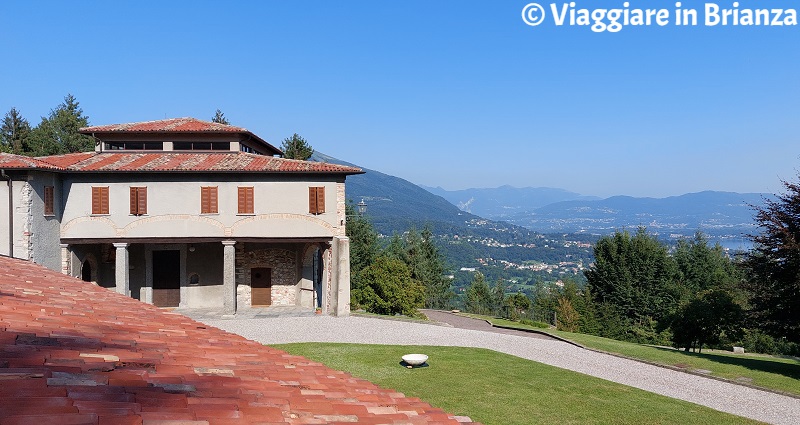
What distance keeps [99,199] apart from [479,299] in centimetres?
4658

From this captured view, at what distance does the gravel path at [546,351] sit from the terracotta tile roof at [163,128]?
10.2 m

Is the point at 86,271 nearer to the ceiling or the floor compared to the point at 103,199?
nearer to the floor

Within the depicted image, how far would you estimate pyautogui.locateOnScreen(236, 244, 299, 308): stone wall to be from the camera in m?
28.1

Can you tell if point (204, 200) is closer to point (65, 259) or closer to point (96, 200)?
point (96, 200)

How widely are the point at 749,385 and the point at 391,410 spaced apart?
16.6 metres

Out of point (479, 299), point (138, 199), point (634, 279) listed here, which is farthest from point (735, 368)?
point (479, 299)

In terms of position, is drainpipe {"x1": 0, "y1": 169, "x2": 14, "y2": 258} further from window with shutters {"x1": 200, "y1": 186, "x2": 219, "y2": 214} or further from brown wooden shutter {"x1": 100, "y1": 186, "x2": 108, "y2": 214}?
Answer: window with shutters {"x1": 200, "y1": 186, "x2": 219, "y2": 214}

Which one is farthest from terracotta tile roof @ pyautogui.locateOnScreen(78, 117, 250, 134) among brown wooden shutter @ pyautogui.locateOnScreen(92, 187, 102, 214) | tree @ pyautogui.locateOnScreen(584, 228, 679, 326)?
tree @ pyautogui.locateOnScreen(584, 228, 679, 326)

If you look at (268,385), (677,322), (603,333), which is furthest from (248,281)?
(603,333)

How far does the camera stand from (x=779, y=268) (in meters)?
17.2

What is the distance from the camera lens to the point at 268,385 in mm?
3619

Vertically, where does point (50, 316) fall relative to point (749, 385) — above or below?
above

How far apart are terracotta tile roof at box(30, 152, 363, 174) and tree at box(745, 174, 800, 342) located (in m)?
16.6

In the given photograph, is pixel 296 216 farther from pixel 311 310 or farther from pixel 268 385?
pixel 268 385
